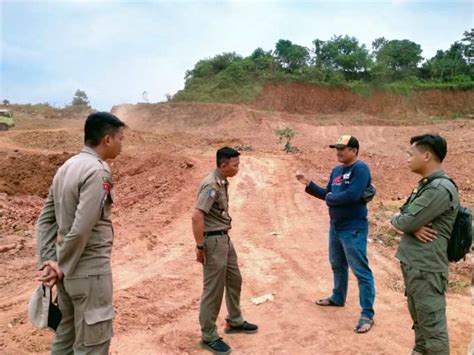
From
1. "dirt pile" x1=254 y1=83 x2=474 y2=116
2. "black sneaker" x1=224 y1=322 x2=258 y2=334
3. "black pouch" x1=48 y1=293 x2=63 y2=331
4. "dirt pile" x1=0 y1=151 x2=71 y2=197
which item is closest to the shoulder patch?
"black sneaker" x1=224 y1=322 x2=258 y2=334

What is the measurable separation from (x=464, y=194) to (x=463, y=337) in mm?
8562

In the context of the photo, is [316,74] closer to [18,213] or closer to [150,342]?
[18,213]

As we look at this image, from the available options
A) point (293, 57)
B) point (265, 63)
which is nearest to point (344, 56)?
point (293, 57)

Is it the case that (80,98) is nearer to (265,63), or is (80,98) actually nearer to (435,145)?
(265,63)

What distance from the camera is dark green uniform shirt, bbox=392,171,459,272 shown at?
3.08m

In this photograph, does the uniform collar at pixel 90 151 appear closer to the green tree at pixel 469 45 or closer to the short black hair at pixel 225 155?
the short black hair at pixel 225 155

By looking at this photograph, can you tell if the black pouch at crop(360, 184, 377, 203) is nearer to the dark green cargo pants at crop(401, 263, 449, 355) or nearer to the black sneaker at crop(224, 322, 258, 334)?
the dark green cargo pants at crop(401, 263, 449, 355)

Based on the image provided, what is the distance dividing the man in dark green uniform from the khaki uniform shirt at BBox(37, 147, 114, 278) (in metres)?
2.05

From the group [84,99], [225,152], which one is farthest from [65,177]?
[84,99]

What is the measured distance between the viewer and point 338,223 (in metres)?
4.49

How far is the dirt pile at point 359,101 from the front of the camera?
3206cm

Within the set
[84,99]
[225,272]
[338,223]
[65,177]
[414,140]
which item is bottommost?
[225,272]

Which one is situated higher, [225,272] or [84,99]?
[84,99]

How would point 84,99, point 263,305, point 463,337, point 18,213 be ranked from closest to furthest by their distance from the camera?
1. point 463,337
2. point 263,305
3. point 18,213
4. point 84,99
